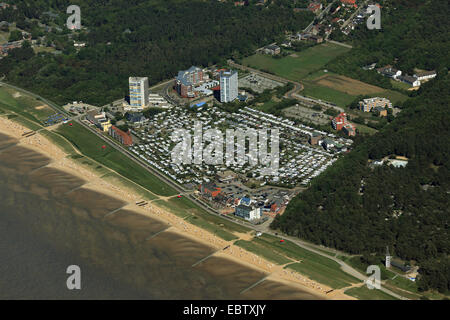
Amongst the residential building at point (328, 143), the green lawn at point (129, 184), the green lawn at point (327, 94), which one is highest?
the green lawn at point (327, 94)

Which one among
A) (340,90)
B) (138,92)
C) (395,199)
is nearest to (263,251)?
(395,199)

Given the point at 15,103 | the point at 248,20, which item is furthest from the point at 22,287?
the point at 248,20

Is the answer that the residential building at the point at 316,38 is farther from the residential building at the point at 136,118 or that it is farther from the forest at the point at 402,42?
the residential building at the point at 136,118

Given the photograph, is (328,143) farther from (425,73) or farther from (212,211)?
(425,73)

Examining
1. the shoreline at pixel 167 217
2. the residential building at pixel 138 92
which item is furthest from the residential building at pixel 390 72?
the shoreline at pixel 167 217

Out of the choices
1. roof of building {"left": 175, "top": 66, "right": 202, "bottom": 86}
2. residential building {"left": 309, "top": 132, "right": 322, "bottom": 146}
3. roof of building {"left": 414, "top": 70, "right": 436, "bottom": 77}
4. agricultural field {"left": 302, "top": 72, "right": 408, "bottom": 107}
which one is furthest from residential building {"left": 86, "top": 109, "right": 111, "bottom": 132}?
roof of building {"left": 414, "top": 70, "right": 436, "bottom": 77}

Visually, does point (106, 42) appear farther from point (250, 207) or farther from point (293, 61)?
point (250, 207)

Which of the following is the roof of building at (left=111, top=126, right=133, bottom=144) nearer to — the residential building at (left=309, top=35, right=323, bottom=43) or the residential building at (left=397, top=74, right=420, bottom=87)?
the residential building at (left=397, top=74, right=420, bottom=87)
